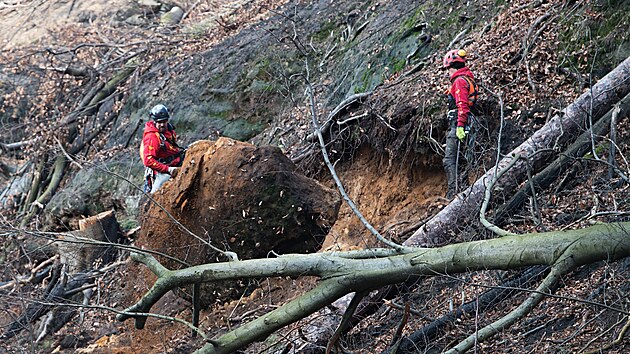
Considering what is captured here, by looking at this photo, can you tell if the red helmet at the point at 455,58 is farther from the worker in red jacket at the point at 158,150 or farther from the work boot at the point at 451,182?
the worker in red jacket at the point at 158,150

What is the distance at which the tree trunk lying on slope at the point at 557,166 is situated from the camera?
847 centimetres

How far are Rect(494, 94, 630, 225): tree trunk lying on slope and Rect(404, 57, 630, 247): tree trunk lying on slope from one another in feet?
0.51

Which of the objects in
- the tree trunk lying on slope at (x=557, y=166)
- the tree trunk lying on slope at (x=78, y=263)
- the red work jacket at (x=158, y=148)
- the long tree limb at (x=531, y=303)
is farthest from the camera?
the tree trunk lying on slope at (x=78, y=263)

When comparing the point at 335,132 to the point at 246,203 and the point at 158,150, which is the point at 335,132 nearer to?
the point at 158,150

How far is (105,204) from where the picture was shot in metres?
15.0

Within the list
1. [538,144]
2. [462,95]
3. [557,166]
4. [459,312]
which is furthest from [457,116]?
[459,312]

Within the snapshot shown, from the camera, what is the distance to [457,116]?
9.60 meters

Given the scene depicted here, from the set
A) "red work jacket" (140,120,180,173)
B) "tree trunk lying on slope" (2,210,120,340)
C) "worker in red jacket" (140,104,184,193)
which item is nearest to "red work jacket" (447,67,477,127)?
"worker in red jacket" (140,104,184,193)

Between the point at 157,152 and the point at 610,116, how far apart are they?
5.58 m

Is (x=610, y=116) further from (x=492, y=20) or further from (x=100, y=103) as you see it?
(x=100, y=103)

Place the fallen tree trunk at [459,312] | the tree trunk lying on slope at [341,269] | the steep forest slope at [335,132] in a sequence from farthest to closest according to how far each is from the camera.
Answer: the steep forest slope at [335,132]
the fallen tree trunk at [459,312]
the tree trunk lying on slope at [341,269]

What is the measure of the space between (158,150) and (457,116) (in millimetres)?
3891

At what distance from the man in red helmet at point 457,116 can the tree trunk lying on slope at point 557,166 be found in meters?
0.90

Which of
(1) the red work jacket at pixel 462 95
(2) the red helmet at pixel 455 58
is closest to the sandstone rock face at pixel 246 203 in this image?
(1) the red work jacket at pixel 462 95
